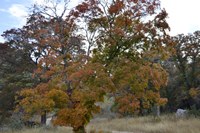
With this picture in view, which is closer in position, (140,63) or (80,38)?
(140,63)

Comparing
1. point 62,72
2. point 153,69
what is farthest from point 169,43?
point 62,72

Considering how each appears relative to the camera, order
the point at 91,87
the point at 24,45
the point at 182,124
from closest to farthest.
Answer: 1. the point at 91,87
2. the point at 182,124
3. the point at 24,45

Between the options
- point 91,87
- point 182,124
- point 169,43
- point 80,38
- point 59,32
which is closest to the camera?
point 91,87

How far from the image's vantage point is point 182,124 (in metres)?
22.6

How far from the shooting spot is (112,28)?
13.4 meters

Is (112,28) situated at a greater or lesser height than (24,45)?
lesser

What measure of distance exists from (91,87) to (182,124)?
11.8 m

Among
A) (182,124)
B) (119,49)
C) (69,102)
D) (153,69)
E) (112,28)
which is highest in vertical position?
(112,28)

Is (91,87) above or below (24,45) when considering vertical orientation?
below

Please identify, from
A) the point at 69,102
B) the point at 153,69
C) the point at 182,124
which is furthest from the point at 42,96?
the point at 182,124

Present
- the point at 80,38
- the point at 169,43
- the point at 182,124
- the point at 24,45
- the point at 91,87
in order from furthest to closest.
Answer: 1. the point at 24,45
2. the point at 182,124
3. the point at 80,38
4. the point at 169,43
5. the point at 91,87

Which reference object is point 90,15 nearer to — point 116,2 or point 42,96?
point 116,2

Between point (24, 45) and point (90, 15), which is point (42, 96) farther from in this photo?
point (24, 45)

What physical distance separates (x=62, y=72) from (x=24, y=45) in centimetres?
1226
